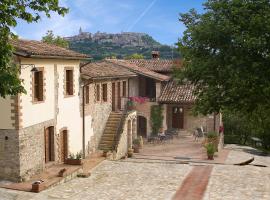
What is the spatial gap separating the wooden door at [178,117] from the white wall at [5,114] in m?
19.8

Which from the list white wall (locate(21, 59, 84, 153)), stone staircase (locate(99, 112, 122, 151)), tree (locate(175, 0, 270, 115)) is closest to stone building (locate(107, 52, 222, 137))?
stone staircase (locate(99, 112, 122, 151))

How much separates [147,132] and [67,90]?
1282cm

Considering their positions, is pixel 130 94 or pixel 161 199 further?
pixel 130 94

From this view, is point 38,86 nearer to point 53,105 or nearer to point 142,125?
point 53,105

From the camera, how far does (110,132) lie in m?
28.1

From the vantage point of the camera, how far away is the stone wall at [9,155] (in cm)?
1711

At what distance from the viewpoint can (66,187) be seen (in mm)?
17234

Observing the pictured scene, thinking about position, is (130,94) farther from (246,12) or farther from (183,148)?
(246,12)

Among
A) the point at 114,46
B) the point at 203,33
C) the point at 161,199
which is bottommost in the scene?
the point at 161,199

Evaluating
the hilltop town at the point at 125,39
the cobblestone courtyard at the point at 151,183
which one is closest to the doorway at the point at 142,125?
the cobblestone courtyard at the point at 151,183

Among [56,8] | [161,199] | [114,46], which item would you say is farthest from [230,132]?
[114,46]

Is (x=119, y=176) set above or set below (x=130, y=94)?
below

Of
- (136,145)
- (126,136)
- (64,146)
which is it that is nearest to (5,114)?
(64,146)

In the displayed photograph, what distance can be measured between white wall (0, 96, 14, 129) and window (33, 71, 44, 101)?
6.50ft
